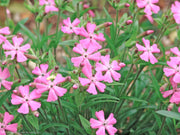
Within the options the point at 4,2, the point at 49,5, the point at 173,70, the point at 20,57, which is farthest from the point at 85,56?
the point at 4,2

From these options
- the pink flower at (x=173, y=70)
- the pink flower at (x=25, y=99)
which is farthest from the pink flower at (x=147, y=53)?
the pink flower at (x=25, y=99)

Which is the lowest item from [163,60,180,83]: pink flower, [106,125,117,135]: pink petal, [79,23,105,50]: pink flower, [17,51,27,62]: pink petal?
[106,125,117,135]: pink petal

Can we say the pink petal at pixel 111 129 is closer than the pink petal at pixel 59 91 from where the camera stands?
→ No

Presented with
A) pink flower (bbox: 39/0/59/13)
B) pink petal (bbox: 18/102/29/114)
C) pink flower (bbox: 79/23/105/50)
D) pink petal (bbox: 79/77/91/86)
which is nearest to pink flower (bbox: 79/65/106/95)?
pink petal (bbox: 79/77/91/86)

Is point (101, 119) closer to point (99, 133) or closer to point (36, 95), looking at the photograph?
point (99, 133)

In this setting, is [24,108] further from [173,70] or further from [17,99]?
[173,70]

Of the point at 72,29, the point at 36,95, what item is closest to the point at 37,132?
the point at 36,95

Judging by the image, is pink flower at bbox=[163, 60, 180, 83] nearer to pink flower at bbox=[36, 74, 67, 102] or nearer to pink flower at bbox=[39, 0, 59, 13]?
pink flower at bbox=[36, 74, 67, 102]

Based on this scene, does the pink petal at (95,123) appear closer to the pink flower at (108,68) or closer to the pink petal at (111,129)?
the pink petal at (111,129)

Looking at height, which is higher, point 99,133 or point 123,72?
point 123,72

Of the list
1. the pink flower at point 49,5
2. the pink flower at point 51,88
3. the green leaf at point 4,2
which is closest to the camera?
the pink flower at point 51,88

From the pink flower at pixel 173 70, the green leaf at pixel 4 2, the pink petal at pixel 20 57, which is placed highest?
the green leaf at pixel 4 2
